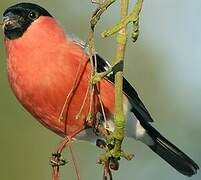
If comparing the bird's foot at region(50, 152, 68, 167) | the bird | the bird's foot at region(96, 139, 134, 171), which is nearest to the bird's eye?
the bird

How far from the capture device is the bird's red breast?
98.6 inches

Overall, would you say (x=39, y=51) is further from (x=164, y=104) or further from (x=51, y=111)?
(x=164, y=104)

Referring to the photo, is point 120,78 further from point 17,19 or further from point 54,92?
point 17,19

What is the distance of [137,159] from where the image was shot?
4879 mm

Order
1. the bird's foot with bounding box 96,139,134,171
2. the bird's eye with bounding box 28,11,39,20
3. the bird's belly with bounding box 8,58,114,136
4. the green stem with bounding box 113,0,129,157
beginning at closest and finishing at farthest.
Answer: the green stem with bounding box 113,0,129,157, the bird's foot with bounding box 96,139,134,171, the bird's belly with bounding box 8,58,114,136, the bird's eye with bounding box 28,11,39,20

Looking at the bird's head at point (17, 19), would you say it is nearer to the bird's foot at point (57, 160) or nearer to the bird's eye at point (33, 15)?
the bird's eye at point (33, 15)

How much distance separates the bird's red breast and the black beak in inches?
1.7

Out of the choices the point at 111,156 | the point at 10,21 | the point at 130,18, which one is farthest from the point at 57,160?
the point at 10,21

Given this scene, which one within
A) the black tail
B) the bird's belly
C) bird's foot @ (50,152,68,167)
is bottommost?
the black tail

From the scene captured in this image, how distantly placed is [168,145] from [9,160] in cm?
144

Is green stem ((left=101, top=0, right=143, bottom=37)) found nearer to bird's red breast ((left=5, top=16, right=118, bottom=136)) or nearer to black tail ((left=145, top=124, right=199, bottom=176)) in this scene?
bird's red breast ((left=5, top=16, right=118, bottom=136))

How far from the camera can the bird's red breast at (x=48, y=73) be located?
250 centimetres

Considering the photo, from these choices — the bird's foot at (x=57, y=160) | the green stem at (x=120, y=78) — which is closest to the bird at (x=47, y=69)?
the bird's foot at (x=57, y=160)

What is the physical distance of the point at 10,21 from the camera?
257 cm
